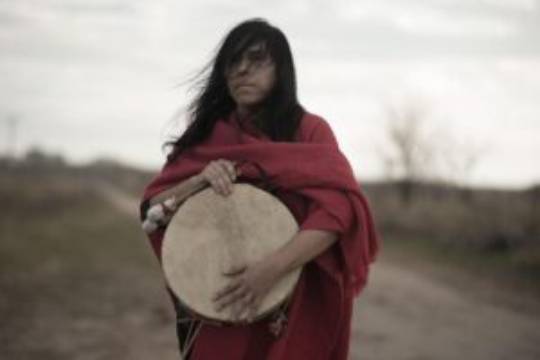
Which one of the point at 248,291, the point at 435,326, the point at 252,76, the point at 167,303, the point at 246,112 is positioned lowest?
the point at 167,303

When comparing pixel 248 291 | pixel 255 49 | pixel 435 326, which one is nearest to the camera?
pixel 248 291

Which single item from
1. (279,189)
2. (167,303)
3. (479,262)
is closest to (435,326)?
(167,303)

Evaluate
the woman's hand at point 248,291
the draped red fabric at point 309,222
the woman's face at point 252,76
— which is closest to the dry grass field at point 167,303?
the draped red fabric at point 309,222

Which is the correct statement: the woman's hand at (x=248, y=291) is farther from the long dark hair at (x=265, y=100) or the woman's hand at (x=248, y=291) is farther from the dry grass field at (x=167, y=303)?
the dry grass field at (x=167, y=303)

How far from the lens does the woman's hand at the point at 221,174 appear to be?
2.30m

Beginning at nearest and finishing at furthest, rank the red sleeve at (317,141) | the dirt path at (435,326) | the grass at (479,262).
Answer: the red sleeve at (317,141)
the dirt path at (435,326)
the grass at (479,262)

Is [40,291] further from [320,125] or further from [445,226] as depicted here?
[445,226]

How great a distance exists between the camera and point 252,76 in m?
2.38

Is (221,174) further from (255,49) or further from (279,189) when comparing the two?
(255,49)

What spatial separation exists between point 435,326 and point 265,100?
559 centimetres

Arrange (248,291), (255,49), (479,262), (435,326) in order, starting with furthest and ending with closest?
(479,262) → (435,326) → (255,49) → (248,291)

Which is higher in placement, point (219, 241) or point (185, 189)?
point (185, 189)

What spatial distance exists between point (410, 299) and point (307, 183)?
7.39 meters

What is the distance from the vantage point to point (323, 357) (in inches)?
92.8
